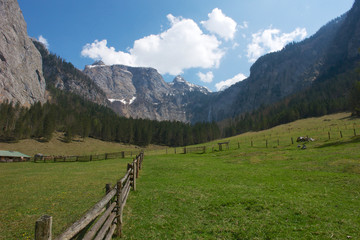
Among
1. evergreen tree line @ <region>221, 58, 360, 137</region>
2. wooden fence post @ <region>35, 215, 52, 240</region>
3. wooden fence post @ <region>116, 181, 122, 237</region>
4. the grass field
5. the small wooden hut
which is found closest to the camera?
wooden fence post @ <region>35, 215, 52, 240</region>

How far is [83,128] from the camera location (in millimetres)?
114938

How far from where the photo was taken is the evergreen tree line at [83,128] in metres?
96.3

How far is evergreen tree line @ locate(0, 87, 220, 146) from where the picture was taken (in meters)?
96.3

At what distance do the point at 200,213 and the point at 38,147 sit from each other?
331ft

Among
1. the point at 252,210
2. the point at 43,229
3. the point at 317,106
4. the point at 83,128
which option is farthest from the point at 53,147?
the point at 317,106

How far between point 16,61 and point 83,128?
11311 cm

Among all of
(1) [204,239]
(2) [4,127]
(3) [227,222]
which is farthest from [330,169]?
(2) [4,127]

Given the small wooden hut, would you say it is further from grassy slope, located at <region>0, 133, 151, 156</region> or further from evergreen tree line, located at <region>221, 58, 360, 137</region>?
evergreen tree line, located at <region>221, 58, 360, 137</region>

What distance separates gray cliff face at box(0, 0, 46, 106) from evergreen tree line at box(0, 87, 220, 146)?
21654 millimetres

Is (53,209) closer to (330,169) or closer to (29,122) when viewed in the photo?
(330,169)

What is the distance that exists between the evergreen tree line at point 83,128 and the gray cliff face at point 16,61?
21.7 m

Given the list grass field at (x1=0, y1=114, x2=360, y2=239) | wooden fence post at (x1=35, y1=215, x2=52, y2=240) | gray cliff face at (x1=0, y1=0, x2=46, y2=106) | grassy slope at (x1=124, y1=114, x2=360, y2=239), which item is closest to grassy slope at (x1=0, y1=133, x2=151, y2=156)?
gray cliff face at (x1=0, y1=0, x2=46, y2=106)

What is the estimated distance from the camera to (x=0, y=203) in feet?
42.8

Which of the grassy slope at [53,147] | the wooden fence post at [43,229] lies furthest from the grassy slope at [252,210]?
the grassy slope at [53,147]
